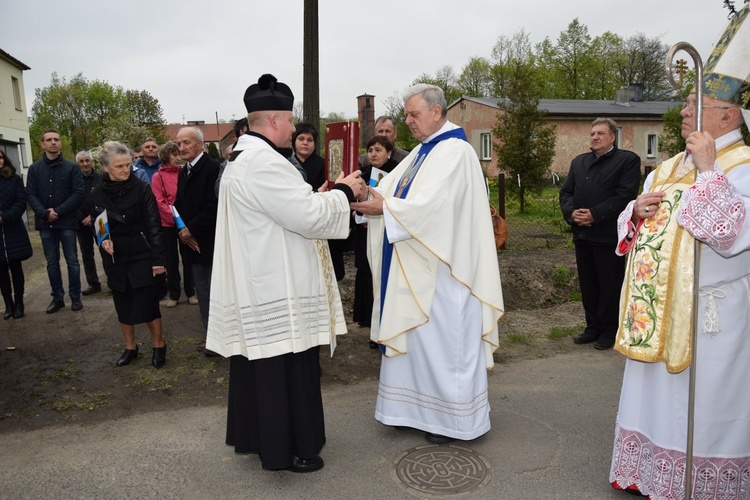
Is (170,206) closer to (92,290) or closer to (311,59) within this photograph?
(92,290)

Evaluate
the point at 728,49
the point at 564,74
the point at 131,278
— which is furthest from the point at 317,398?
the point at 564,74

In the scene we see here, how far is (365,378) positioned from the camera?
5039 millimetres

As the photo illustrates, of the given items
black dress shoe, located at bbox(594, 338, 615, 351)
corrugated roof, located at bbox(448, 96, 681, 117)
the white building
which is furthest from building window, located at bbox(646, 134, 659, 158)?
the white building

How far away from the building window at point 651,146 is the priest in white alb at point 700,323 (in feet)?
108

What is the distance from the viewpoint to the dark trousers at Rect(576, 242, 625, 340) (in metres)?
5.68

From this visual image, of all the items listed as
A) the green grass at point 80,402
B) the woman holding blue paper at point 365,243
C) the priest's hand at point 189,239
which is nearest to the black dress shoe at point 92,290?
the priest's hand at point 189,239

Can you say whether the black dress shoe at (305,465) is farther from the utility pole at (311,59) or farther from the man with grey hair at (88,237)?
the utility pole at (311,59)

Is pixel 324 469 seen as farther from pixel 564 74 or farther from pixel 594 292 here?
pixel 564 74

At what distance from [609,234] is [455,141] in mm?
2616

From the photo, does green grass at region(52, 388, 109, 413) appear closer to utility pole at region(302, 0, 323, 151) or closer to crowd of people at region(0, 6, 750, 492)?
crowd of people at region(0, 6, 750, 492)

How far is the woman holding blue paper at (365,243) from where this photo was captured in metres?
5.85

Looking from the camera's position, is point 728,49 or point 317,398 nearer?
point 728,49

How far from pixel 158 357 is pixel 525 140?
39.6 feet

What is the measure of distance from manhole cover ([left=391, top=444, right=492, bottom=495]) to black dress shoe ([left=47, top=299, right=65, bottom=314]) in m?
5.35
